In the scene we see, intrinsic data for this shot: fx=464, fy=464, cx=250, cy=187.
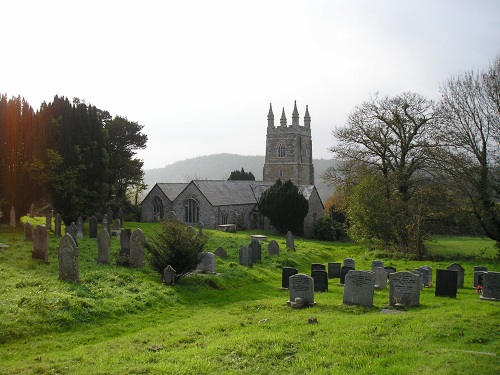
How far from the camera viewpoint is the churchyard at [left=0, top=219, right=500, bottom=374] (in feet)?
24.6

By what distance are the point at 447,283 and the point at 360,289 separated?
341 centimetres

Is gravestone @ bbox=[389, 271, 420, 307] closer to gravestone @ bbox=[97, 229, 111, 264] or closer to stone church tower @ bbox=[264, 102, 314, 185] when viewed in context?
gravestone @ bbox=[97, 229, 111, 264]

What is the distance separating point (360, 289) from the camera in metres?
12.6

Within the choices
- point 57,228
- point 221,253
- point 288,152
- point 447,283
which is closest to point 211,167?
point 288,152

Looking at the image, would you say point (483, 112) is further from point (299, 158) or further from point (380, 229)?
point (299, 158)

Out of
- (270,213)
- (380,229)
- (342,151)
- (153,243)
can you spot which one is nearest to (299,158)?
(270,213)

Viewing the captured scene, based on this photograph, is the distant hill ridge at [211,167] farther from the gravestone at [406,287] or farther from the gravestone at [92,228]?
the gravestone at [406,287]

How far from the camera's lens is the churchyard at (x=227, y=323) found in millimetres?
7504

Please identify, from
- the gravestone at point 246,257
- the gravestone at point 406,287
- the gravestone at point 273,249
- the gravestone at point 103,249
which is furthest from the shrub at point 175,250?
the gravestone at point 273,249

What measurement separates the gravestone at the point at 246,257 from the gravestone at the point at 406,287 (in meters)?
7.71

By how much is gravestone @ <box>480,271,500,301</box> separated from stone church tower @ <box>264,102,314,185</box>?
45328 millimetres

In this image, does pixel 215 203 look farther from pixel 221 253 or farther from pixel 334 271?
pixel 334 271

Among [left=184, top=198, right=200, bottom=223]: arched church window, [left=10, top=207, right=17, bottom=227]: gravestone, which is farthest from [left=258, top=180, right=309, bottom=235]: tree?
[left=10, top=207, right=17, bottom=227]: gravestone

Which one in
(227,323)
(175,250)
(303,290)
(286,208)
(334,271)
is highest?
(286,208)
